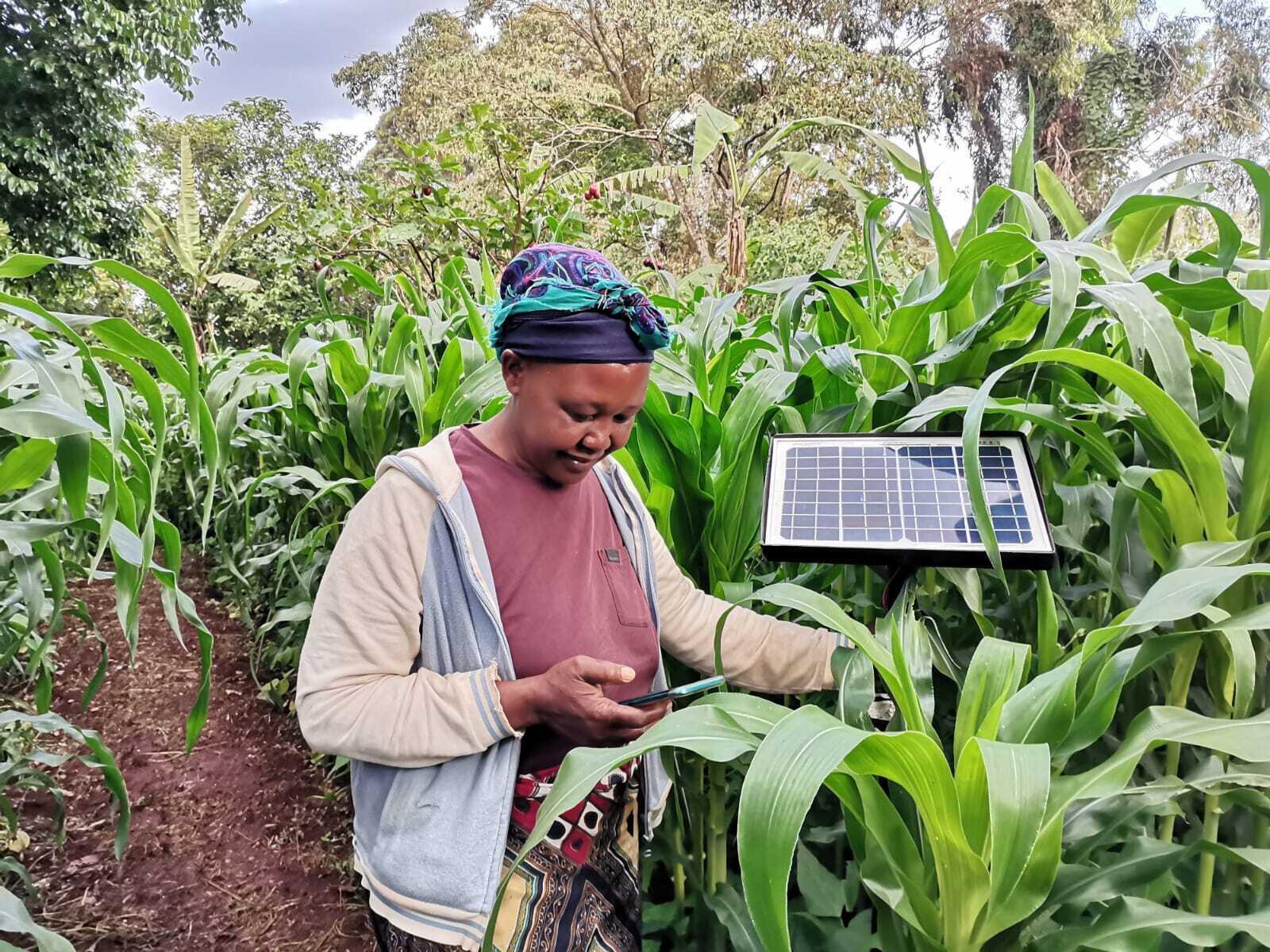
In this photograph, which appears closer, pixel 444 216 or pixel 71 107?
pixel 444 216

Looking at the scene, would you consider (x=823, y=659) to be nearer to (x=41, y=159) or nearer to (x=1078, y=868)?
(x=1078, y=868)

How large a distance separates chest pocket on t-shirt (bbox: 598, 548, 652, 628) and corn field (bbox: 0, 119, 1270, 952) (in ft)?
0.38

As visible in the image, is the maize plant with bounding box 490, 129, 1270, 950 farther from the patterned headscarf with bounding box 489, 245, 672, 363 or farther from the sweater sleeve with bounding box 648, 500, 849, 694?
the patterned headscarf with bounding box 489, 245, 672, 363

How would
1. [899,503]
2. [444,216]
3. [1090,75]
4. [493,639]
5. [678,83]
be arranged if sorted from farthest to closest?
[1090,75] < [678,83] < [444,216] < [493,639] < [899,503]

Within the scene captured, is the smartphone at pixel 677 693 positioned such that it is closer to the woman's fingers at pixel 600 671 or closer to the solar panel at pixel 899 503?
the woman's fingers at pixel 600 671

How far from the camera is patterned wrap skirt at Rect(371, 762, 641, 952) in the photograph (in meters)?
0.82

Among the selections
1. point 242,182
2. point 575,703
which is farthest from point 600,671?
point 242,182

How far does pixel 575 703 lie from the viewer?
74cm

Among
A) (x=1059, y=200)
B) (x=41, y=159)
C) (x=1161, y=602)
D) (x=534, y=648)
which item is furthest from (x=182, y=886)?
(x=41, y=159)

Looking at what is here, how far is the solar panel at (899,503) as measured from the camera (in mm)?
637

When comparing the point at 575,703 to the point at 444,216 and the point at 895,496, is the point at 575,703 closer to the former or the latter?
the point at 895,496

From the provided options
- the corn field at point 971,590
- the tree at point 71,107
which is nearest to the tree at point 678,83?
the tree at point 71,107

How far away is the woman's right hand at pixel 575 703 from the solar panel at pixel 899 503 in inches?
7.5

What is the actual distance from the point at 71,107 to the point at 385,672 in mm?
8991
